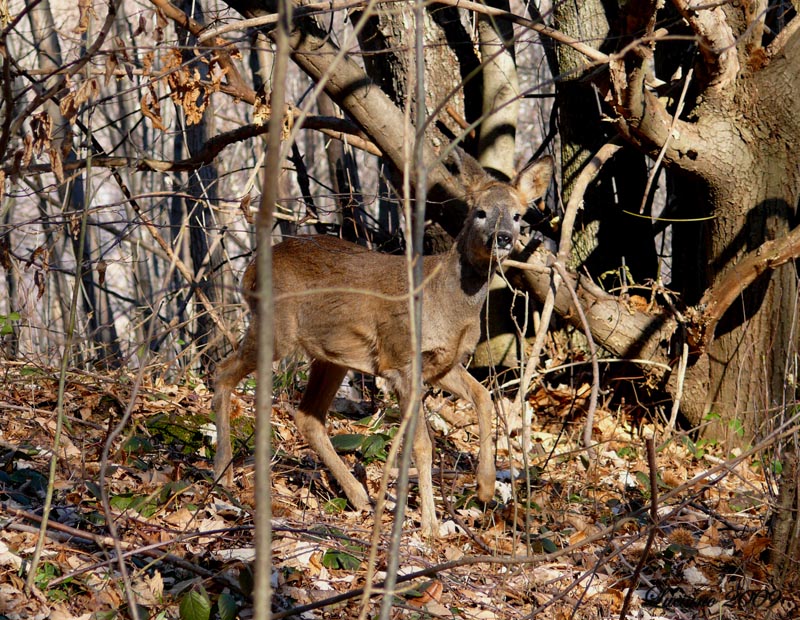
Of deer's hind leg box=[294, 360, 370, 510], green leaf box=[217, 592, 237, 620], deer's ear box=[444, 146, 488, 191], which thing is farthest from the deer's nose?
green leaf box=[217, 592, 237, 620]

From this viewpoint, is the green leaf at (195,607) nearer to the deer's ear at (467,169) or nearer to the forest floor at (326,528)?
the forest floor at (326,528)

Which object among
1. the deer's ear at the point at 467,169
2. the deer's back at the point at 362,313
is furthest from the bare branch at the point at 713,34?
the deer's back at the point at 362,313

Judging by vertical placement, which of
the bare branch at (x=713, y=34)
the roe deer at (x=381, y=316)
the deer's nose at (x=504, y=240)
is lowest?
the roe deer at (x=381, y=316)

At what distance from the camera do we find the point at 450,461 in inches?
275

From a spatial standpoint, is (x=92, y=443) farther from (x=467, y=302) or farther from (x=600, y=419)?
(x=600, y=419)

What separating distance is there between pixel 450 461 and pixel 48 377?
291 cm

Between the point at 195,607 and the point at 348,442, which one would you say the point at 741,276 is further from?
the point at 195,607

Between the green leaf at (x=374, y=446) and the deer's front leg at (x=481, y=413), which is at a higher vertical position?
the deer's front leg at (x=481, y=413)

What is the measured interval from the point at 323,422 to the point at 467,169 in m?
2.03

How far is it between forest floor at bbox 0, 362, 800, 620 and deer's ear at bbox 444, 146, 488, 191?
1.90 meters

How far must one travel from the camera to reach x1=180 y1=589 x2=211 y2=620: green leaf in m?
3.68

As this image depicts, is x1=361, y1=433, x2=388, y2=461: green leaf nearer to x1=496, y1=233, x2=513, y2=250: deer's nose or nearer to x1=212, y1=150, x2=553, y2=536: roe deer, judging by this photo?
x1=212, y1=150, x2=553, y2=536: roe deer

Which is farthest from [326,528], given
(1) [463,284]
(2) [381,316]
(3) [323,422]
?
(1) [463,284]

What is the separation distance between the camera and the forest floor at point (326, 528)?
3.96 metres
